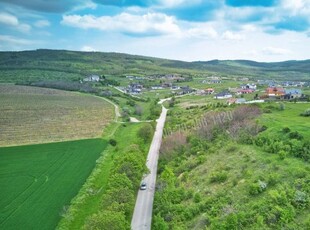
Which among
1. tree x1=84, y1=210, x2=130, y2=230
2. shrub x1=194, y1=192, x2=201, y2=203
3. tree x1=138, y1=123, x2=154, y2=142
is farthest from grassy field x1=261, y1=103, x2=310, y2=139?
tree x1=84, y1=210, x2=130, y2=230

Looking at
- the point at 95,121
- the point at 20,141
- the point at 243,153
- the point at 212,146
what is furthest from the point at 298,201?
the point at 95,121

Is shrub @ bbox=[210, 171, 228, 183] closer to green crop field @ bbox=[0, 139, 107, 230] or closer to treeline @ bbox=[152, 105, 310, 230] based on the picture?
treeline @ bbox=[152, 105, 310, 230]

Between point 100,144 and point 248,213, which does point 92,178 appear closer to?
point 100,144

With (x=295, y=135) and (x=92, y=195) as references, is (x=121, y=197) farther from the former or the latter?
(x=295, y=135)

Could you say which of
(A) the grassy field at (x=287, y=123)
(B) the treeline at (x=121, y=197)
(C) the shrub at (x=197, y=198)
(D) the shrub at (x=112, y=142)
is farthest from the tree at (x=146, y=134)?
(C) the shrub at (x=197, y=198)

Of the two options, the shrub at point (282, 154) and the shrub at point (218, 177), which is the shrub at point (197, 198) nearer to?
the shrub at point (218, 177)
